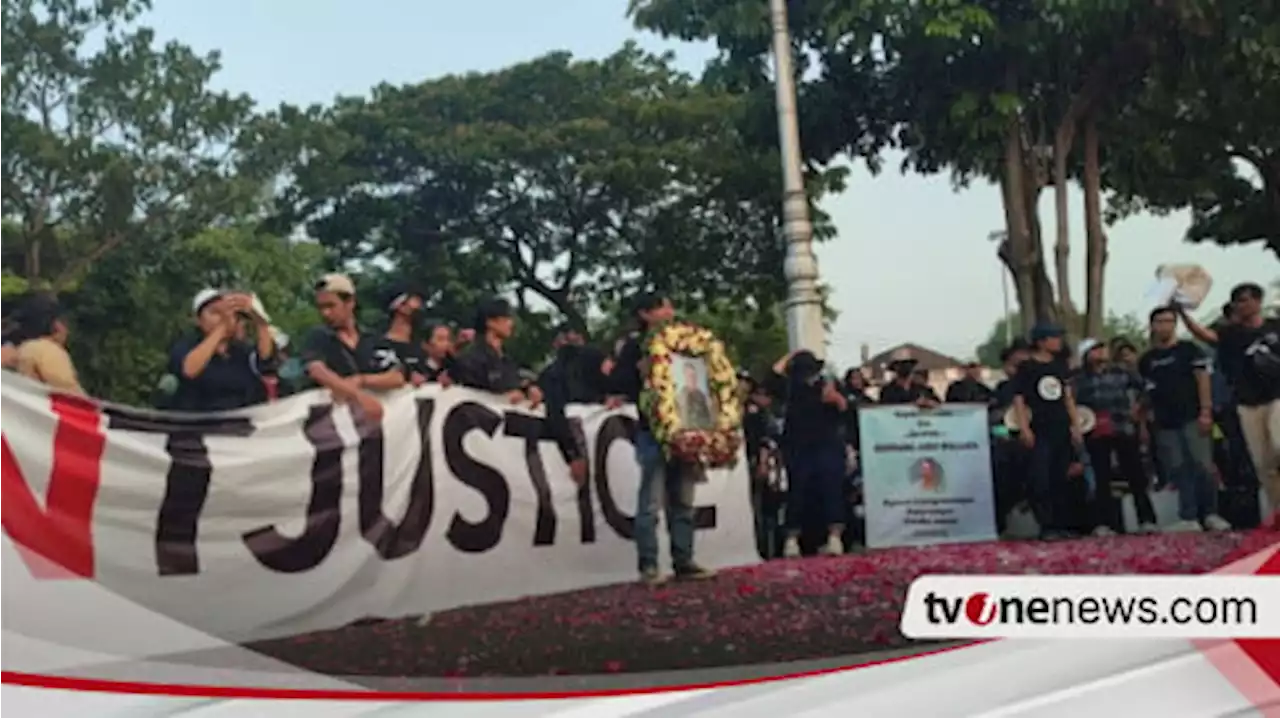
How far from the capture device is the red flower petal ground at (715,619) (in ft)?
6.82

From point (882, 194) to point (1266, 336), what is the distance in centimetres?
72

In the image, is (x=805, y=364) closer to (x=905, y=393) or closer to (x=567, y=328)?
(x=905, y=393)

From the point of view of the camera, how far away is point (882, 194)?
7.35 ft

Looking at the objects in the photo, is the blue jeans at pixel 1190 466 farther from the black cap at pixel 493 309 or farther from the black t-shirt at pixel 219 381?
the black t-shirt at pixel 219 381

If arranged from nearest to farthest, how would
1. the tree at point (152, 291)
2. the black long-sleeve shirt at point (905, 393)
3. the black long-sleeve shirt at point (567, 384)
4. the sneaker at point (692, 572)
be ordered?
the tree at point (152, 291), the black long-sleeve shirt at point (567, 384), the sneaker at point (692, 572), the black long-sleeve shirt at point (905, 393)

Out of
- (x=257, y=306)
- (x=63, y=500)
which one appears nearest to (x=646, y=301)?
(x=257, y=306)

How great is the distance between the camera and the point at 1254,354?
7.82 ft

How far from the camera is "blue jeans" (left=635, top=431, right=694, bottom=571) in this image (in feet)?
7.32

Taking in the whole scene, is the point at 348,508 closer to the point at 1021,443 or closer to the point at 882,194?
the point at 882,194

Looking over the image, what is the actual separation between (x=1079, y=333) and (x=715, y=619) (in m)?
0.75

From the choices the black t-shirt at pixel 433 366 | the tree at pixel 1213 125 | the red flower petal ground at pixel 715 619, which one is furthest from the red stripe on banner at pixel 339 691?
the tree at pixel 1213 125

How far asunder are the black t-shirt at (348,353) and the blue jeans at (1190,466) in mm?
1325

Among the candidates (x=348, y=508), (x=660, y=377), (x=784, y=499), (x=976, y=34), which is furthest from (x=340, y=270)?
(x=976, y=34)

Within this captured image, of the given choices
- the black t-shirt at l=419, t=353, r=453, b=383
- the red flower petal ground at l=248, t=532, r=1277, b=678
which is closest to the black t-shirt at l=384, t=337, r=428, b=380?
the black t-shirt at l=419, t=353, r=453, b=383
